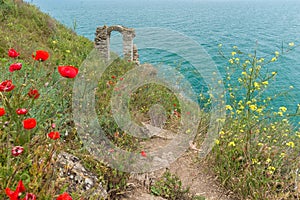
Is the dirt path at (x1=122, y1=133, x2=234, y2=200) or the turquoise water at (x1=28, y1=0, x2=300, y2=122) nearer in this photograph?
the dirt path at (x1=122, y1=133, x2=234, y2=200)

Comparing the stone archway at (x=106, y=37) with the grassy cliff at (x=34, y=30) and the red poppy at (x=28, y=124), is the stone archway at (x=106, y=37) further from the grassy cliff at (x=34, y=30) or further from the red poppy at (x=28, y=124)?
the red poppy at (x=28, y=124)

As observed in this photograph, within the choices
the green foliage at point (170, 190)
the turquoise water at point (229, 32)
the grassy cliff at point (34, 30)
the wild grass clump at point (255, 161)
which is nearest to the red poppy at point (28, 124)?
the green foliage at point (170, 190)

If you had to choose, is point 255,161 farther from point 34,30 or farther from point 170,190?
point 34,30

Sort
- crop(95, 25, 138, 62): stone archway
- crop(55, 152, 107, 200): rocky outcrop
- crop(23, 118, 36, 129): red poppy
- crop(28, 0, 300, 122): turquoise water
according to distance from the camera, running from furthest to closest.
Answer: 1. crop(28, 0, 300, 122): turquoise water
2. crop(95, 25, 138, 62): stone archway
3. crop(55, 152, 107, 200): rocky outcrop
4. crop(23, 118, 36, 129): red poppy

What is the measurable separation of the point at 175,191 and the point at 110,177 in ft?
3.35

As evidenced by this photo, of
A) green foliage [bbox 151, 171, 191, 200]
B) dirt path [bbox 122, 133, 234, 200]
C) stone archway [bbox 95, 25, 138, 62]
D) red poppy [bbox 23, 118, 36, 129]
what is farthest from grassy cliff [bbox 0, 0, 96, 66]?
red poppy [bbox 23, 118, 36, 129]

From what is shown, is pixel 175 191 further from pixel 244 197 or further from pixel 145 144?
pixel 145 144

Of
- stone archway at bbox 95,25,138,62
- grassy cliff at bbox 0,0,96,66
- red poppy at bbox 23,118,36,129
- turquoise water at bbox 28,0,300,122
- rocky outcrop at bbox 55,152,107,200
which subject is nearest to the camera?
red poppy at bbox 23,118,36,129

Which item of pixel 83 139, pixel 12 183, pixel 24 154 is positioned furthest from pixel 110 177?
pixel 12 183

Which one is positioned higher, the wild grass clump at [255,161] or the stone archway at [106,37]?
the stone archway at [106,37]

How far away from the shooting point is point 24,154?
2367mm

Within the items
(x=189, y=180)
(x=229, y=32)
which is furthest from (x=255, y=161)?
(x=229, y=32)

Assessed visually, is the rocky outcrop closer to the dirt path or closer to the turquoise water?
the dirt path

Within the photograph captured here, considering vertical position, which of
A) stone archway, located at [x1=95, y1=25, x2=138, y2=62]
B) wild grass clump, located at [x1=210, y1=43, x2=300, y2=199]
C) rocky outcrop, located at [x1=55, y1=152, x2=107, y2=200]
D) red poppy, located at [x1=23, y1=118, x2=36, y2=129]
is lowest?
wild grass clump, located at [x1=210, y1=43, x2=300, y2=199]
